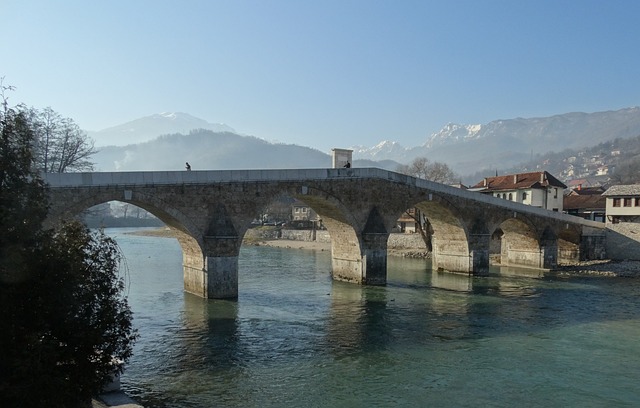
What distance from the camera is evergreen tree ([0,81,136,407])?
277 inches

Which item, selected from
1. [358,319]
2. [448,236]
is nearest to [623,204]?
[448,236]

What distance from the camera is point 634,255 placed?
38906 mm

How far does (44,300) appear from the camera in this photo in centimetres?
753

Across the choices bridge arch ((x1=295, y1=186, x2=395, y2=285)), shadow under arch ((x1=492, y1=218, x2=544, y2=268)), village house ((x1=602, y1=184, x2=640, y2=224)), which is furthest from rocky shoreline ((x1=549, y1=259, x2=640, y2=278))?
bridge arch ((x1=295, y1=186, x2=395, y2=285))

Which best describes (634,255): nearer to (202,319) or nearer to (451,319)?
(451,319)

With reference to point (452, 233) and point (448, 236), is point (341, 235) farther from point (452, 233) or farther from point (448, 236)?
point (448, 236)

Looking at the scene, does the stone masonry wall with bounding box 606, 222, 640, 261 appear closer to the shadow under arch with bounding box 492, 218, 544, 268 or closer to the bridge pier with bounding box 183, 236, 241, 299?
the shadow under arch with bounding box 492, 218, 544, 268

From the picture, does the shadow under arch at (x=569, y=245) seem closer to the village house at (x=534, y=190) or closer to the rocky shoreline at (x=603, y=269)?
the rocky shoreline at (x=603, y=269)

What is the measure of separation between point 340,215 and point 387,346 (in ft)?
41.9

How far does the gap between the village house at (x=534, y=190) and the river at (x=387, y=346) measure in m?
18.5

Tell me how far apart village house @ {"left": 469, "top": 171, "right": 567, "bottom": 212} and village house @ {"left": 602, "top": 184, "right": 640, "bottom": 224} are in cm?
587

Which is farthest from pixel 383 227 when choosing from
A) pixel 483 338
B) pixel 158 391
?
pixel 158 391

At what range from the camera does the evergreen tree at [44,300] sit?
277 inches

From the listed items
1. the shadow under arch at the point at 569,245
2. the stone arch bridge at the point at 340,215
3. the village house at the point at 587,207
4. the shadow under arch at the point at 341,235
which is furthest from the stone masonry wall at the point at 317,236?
the shadow under arch at the point at 341,235
